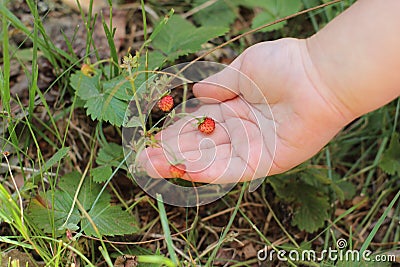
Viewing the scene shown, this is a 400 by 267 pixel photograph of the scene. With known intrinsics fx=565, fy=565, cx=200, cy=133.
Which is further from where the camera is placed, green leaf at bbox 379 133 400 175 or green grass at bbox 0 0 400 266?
green leaf at bbox 379 133 400 175

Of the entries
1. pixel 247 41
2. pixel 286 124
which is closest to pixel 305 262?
pixel 286 124

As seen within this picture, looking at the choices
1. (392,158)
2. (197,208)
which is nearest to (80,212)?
(197,208)

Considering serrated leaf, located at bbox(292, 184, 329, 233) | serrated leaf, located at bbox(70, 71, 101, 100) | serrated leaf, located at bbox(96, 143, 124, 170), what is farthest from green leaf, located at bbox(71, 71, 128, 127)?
serrated leaf, located at bbox(292, 184, 329, 233)

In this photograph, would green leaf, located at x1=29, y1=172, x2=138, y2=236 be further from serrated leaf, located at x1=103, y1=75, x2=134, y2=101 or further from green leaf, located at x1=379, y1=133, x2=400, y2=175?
green leaf, located at x1=379, y1=133, x2=400, y2=175

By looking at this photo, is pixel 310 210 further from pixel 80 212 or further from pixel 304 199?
pixel 80 212

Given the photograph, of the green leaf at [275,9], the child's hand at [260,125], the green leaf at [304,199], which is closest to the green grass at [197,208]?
the green leaf at [304,199]

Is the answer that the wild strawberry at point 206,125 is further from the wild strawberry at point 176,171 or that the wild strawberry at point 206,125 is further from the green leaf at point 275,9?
the green leaf at point 275,9
